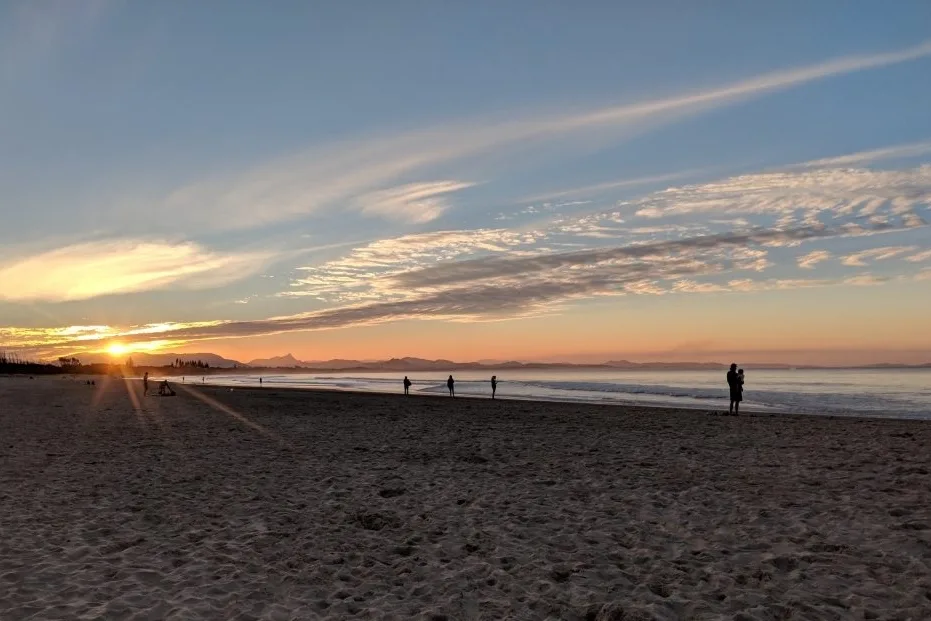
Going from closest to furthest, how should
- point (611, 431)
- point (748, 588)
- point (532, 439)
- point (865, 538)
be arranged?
point (748, 588)
point (865, 538)
point (532, 439)
point (611, 431)

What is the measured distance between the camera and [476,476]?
13.1m

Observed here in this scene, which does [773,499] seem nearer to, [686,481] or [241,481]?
[686,481]

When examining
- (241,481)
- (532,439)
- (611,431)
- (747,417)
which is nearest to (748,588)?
(241,481)

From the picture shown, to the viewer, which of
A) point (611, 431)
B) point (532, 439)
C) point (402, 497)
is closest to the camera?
point (402, 497)

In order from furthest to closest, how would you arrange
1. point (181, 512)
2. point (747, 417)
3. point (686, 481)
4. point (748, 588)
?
point (747, 417) < point (686, 481) < point (181, 512) < point (748, 588)

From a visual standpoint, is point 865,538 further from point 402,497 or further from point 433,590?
point 402,497

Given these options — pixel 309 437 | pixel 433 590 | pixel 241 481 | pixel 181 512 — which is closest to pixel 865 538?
pixel 433 590

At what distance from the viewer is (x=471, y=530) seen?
8883 mm

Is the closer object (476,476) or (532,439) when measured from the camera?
(476,476)

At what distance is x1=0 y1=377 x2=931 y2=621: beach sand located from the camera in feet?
20.5

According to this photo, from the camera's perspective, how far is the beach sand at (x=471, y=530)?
20.5 feet

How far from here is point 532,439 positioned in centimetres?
1914

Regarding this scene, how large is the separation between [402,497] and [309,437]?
10.2 m

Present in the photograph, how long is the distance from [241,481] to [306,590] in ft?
21.9
